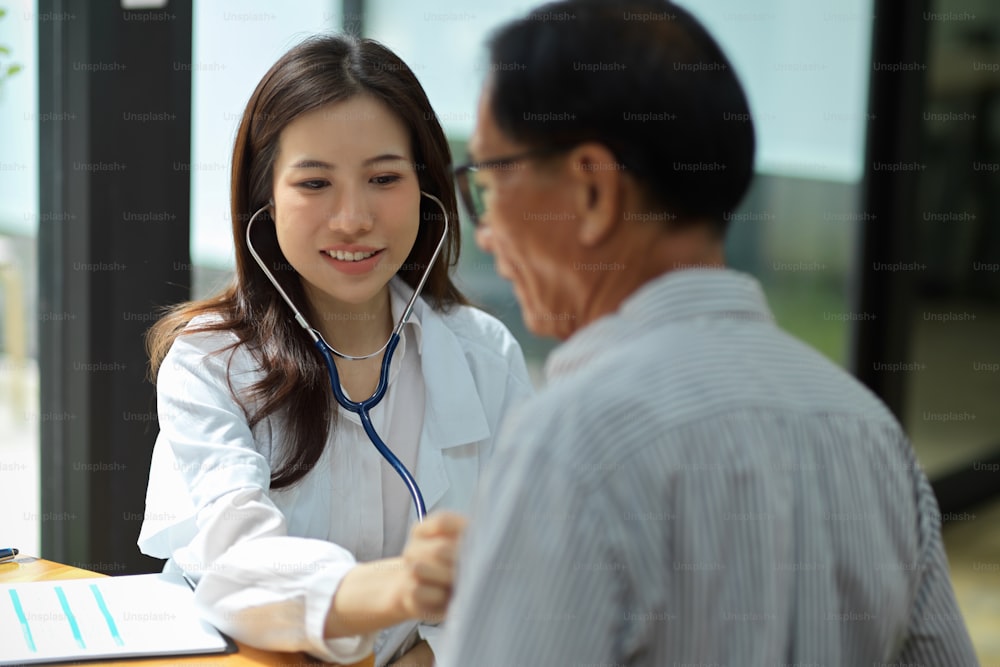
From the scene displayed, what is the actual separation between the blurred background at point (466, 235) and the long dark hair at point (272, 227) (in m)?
0.35

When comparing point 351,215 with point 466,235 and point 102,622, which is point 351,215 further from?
point 466,235

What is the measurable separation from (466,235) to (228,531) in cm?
158

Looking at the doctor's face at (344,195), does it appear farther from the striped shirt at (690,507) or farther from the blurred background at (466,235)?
the striped shirt at (690,507)

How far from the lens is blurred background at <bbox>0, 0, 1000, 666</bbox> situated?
74.7 inches

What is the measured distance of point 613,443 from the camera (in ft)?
2.40

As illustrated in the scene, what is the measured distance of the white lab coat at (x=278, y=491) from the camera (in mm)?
1204

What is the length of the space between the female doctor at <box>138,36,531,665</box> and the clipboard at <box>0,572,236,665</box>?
0.07m

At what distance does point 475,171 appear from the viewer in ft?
2.92

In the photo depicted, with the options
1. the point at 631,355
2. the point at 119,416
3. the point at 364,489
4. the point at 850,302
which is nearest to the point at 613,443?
the point at 631,355

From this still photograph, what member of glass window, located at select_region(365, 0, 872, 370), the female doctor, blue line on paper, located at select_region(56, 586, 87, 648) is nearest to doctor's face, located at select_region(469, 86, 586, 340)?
the female doctor

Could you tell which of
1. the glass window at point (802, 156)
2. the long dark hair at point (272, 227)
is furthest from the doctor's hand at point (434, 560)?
the glass window at point (802, 156)

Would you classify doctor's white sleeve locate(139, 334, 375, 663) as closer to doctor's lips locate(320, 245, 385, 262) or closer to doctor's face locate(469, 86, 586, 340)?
doctor's lips locate(320, 245, 385, 262)

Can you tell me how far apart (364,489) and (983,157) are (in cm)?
348

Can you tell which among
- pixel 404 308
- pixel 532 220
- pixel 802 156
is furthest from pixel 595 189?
pixel 802 156
